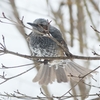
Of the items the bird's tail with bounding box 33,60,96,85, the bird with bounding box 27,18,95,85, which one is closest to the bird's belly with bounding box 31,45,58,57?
the bird with bounding box 27,18,95,85

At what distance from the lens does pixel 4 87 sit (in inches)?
198

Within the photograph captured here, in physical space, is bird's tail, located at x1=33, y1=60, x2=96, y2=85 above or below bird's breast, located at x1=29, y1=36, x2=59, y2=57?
below

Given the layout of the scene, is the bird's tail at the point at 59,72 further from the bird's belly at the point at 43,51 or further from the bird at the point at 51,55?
the bird's belly at the point at 43,51

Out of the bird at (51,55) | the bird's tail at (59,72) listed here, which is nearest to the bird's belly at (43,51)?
the bird at (51,55)

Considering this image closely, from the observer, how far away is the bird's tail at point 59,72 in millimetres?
3383

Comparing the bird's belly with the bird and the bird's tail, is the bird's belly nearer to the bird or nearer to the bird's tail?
the bird

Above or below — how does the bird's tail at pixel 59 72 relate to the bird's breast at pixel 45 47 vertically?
below

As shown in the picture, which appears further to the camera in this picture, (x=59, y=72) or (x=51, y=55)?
(x=59, y=72)

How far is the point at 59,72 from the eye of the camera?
12.0ft

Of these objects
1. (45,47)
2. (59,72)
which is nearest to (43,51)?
(45,47)

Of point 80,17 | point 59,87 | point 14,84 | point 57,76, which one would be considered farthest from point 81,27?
point 57,76

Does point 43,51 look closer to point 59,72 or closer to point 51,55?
point 51,55

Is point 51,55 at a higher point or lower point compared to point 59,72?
higher

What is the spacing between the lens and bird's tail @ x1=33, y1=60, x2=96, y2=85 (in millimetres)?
3383
